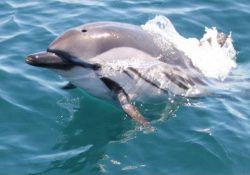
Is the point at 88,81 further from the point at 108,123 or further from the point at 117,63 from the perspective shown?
the point at 108,123

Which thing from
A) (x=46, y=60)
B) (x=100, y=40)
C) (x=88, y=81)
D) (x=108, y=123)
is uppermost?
(x=100, y=40)

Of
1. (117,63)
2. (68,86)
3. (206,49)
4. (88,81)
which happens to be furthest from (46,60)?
(206,49)

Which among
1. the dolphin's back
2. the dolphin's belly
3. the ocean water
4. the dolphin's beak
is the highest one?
the dolphin's back

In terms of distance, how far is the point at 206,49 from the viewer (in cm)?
1091

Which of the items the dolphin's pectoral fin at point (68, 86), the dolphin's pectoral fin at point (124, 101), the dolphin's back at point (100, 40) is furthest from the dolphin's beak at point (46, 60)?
the dolphin's pectoral fin at point (68, 86)

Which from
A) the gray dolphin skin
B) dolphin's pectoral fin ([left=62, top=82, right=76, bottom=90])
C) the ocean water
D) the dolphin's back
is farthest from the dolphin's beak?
dolphin's pectoral fin ([left=62, top=82, right=76, bottom=90])

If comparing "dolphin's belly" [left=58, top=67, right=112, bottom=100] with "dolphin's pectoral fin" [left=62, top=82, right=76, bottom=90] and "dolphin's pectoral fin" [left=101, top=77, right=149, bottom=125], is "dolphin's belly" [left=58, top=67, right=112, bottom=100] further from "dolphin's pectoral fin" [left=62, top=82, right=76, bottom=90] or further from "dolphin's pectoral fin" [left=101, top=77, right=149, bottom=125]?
"dolphin's pectoral fin" [left=62, top=82, right=76, bottom=90]

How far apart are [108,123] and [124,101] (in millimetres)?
413

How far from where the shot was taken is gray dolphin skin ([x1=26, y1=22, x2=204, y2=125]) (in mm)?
7699

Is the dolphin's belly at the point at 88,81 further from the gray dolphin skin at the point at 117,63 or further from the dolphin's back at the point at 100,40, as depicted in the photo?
the dolphin's back at the point at 100,40

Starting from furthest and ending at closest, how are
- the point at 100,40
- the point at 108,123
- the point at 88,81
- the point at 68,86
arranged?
the point at 68,86, the point at 108,123, the point at 88,81, the point at 100,40

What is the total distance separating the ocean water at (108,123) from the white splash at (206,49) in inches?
1.2

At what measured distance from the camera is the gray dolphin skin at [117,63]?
770cm

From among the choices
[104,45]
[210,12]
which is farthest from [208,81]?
[210,12]
